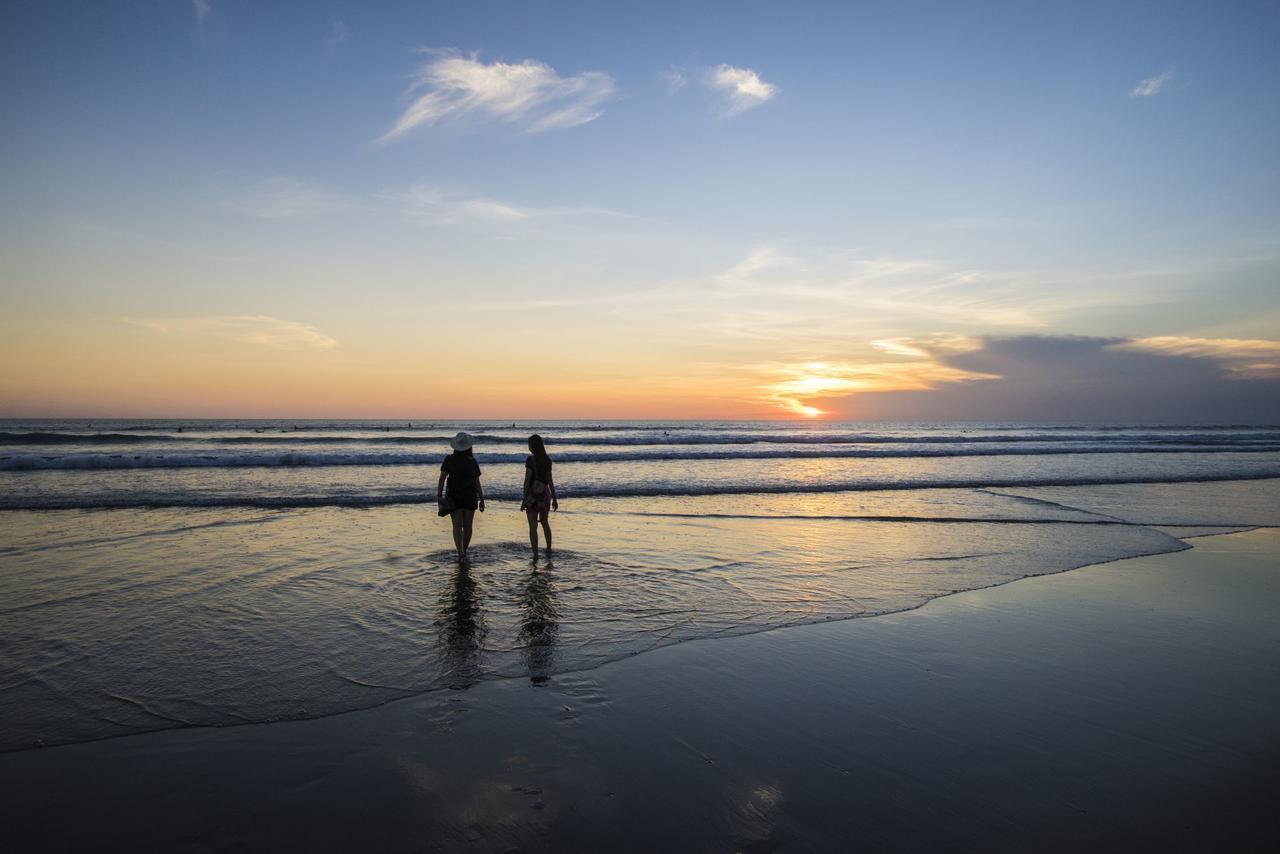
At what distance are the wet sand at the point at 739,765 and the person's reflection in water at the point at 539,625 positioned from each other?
33 centimetres

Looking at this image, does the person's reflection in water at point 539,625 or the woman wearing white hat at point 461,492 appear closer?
the person's reflection in water at point 539,625

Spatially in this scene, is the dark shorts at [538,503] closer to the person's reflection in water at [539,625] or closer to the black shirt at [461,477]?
the black shirt at [461,477]

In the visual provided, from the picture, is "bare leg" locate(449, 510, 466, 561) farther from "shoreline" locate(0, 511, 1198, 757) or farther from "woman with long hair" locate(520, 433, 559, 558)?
"shoreline" locate(0, 511, 1198, 757)

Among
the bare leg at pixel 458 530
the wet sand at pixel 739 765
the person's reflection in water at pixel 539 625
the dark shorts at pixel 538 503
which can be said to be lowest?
the person's reflection in water at pixel 539 625

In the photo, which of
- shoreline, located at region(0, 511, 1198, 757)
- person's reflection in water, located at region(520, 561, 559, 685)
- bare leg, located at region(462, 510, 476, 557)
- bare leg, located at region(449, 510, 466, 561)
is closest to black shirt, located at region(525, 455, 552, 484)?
bare leg, located at region(462, 510, 476, 557)

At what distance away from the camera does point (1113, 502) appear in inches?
684

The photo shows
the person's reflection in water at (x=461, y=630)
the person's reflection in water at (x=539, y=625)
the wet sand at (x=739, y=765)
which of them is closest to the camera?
the wet sand at (x=739, y=765)

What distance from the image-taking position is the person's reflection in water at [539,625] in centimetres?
557

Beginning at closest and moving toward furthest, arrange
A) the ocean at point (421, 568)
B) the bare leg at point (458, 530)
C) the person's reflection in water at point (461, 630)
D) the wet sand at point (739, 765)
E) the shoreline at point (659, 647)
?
the wet sand at point (739, 765)
the shoreline at point (659, 647)
the ocean at point (421, 568)
the person's reflection in water at point (461, 630)
the bare leg at point (458, 530)

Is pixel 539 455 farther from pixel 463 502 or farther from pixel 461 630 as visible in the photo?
pixel 461 630

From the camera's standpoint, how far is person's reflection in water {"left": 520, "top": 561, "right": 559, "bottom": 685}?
5566 mm

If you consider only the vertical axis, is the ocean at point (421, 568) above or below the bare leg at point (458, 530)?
below

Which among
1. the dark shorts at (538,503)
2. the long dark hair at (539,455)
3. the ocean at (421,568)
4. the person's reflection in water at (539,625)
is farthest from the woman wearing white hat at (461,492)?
the person's reflection in water at (539,625)

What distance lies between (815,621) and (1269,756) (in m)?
Result: 3.57
